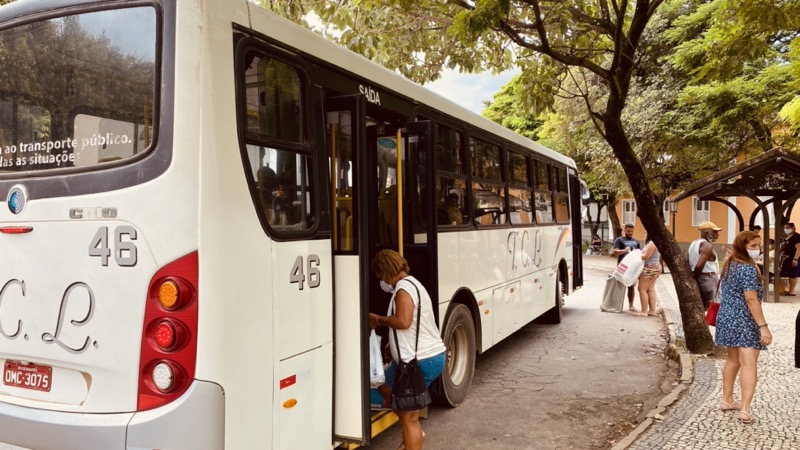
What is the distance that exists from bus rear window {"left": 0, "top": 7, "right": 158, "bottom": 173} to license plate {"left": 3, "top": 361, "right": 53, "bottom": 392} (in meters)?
1.08

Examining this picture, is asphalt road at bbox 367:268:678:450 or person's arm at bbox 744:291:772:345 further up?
person's arm at bbox 744:291:772:345

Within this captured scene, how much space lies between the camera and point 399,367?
14.0ft

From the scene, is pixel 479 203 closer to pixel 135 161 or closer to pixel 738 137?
pixel 135 161

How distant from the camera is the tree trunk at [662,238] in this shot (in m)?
8.23

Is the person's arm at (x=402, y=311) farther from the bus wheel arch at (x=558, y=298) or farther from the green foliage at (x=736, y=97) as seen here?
the green foliage at (x=736, y=97)

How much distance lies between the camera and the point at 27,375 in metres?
3.33

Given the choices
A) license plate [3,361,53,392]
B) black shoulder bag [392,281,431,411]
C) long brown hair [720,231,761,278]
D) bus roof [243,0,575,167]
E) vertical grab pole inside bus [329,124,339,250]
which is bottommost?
black shoulder bag [392,281,431,411]

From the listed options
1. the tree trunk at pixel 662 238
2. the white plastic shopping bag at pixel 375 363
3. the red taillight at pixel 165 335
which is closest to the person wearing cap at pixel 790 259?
the tree trunk at pixel 662 238

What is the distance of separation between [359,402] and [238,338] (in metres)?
1.17

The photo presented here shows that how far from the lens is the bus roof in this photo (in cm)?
360

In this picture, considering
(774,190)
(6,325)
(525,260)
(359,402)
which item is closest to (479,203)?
(525,260)

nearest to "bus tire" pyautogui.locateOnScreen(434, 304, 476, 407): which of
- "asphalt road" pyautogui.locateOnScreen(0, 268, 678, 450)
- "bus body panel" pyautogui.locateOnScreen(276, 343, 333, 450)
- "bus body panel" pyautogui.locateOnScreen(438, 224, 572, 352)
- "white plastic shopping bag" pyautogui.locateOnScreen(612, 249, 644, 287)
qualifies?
"asphalt road" pyautogui.locateOnScreen(0, 268, 678, 450)

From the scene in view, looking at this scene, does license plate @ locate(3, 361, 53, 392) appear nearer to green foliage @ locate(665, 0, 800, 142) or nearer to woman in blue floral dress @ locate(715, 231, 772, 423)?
woman in blue floral dress @ locate(715, 231, 772, 423)

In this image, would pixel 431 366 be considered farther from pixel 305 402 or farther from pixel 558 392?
pixel 558 392
